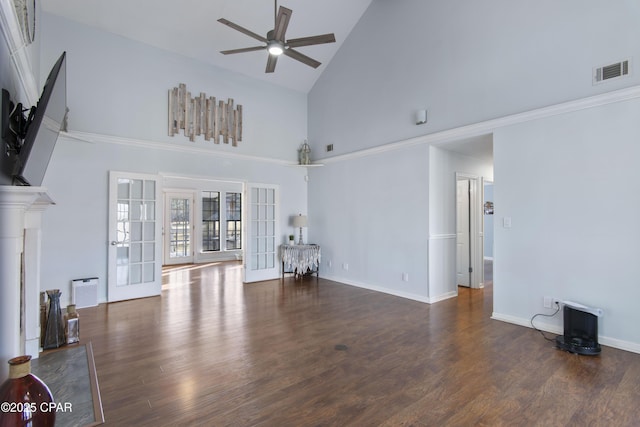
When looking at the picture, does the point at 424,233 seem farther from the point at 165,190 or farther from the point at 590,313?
the point at 165,190

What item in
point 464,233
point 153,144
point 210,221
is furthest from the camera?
point 210,221

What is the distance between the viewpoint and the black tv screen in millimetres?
1924

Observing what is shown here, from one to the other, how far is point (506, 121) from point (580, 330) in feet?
8.25

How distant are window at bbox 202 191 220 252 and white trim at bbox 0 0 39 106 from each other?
7119 millimetres

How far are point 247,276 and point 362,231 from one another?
97.6 inches

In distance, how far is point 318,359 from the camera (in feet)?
9.83

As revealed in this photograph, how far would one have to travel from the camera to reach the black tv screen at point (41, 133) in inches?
75.7

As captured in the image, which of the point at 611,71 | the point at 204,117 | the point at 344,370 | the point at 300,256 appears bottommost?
the point at 344,370

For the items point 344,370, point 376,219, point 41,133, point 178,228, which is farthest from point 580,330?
point 178,228

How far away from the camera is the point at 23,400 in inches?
52.7

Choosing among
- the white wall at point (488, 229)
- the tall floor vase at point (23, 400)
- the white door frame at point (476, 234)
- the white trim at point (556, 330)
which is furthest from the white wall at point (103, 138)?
the white wall at point (488, 229)

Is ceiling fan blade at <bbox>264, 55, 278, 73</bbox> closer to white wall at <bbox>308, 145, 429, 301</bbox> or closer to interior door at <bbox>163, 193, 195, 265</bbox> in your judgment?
white wall at <bbox>308, 145, 429, 301</bbox>

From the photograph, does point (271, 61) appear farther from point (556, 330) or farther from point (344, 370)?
point (556, 330)

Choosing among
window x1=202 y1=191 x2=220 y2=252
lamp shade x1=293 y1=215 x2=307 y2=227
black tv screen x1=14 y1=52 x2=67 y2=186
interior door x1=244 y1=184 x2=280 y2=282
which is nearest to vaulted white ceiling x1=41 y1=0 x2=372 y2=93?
interior door x1=244 y1=184 x2=280 y2=282
